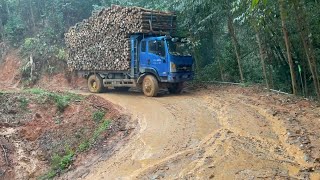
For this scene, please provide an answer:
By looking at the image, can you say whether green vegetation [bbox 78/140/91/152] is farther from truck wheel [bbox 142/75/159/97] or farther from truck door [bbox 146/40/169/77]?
truck door [bbox 146/40/169/77]

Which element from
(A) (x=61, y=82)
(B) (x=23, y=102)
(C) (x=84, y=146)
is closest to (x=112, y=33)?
(B) (x=23, y=102)

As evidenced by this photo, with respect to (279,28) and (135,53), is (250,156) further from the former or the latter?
(135,53)

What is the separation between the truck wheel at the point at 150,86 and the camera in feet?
46.3

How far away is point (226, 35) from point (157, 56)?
578 centimetres

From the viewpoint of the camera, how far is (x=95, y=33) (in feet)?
54.2

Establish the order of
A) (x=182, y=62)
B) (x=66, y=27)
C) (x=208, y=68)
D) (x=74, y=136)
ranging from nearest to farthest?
(x=74, y=136), (x=182, y=62), (x=208, y=68), (x=66, y=27)

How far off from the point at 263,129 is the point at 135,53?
23.7ft

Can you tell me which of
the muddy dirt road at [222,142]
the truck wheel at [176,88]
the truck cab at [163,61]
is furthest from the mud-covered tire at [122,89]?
the muddy dirt road at [222,142]

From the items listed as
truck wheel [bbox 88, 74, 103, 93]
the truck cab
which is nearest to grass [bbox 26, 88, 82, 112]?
truck wheel [bbox 88, 74, 103, 93]

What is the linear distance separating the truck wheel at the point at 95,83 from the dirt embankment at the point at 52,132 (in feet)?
10.4

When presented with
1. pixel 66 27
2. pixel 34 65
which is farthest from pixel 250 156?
pixel 66 27

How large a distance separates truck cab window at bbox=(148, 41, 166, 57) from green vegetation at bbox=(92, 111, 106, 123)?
3741mm

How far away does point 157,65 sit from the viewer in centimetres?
1408

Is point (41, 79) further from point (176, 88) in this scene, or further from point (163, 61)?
point (163, 61)
